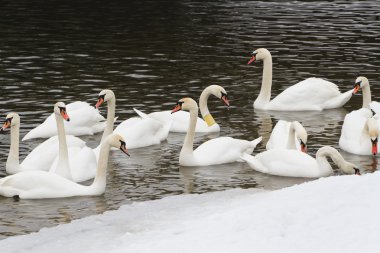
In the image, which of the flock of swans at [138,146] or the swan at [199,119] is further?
the swan at [199,119]

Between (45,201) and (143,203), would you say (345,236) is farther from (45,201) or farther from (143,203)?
(45,201)

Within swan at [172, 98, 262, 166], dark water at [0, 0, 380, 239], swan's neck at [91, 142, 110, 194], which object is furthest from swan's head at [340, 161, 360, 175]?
swan's neck at [91, 142, 110, 194]

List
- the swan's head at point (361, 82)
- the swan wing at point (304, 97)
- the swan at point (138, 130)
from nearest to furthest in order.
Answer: the swan at point (138, 130), the swan's head at point (361, 82), the swan wing at point (304, 97)

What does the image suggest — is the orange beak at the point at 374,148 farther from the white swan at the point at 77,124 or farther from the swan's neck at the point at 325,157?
the white swan at the point at 77,124

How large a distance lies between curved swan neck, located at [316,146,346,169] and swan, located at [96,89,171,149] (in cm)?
343

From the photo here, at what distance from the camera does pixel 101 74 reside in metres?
25.1

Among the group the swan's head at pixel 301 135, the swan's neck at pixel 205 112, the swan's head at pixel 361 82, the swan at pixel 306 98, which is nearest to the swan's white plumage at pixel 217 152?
the swan's head at pixel 301 135

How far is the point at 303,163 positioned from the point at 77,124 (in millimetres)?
4791

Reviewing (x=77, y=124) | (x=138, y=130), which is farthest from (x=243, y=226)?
(x=77, y=124)

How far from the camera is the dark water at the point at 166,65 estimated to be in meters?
16.0

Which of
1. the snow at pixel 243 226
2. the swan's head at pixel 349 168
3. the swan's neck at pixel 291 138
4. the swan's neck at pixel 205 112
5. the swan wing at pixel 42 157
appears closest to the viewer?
the snow at pixel 243 226

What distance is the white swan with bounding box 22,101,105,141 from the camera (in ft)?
61.1

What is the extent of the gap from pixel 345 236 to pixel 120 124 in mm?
8652

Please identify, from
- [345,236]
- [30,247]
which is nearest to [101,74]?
[30,247]
